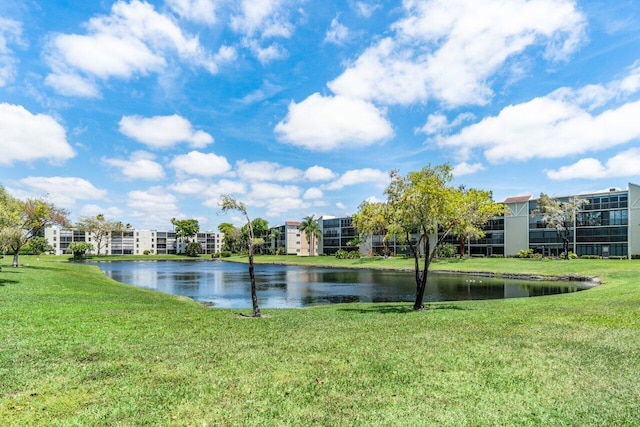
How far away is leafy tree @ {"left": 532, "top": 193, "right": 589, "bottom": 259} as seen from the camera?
72312 millimetres

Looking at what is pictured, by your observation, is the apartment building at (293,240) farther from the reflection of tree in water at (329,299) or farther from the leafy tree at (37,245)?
the reflection of tree in water at (329,299)

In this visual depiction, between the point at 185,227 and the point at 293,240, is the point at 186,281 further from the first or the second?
the point at 185,227

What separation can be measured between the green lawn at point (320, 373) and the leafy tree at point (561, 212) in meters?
66.3

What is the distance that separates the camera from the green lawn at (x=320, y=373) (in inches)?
254

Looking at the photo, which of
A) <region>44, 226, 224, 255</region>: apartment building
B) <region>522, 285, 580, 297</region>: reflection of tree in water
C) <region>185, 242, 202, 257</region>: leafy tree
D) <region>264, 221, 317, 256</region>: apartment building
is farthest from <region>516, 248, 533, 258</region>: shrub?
<region>44, 226, 224, 255</region>: apartment building

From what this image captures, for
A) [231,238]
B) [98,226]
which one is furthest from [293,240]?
[98,226]

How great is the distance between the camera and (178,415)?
639cm

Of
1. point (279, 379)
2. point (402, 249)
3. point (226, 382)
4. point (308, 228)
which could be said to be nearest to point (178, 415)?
point (226, 382)

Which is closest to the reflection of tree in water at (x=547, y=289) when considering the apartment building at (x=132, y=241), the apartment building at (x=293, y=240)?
the apartment building at (x=293, y=240)

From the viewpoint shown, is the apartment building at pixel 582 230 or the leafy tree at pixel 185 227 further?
the leafy tree at pixel 185 227

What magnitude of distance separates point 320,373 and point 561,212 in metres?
77.8

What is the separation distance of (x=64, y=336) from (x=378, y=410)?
9909 millimetres

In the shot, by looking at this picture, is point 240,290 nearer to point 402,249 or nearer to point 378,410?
point 378,410

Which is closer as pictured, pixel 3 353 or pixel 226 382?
pixel 226 382
